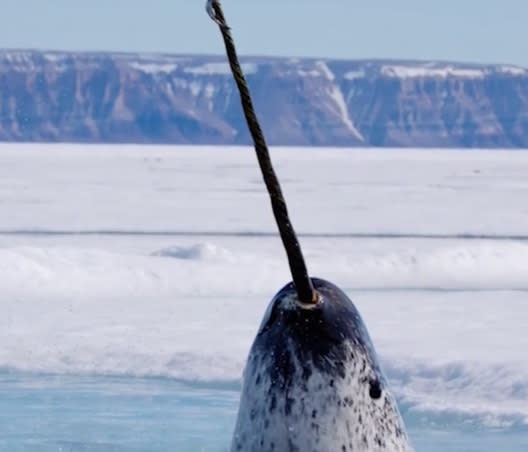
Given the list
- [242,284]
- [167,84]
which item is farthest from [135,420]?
[167,84]

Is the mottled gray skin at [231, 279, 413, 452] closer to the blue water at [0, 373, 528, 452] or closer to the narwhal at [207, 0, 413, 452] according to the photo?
the narwhal at [207, 0, 413, 452]

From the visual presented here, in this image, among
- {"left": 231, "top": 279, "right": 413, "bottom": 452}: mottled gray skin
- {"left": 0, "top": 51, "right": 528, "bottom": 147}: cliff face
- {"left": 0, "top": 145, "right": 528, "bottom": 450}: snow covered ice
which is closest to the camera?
{"left": 231, "top": 279, "right": 413, "bottom": 452}: mottled gray skin

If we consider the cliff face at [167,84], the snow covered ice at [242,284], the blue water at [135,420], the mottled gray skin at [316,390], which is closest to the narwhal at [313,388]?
the mottled gray skin at [316,390]

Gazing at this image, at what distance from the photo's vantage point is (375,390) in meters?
2.71

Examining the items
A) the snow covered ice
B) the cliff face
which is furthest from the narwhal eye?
the cliff face

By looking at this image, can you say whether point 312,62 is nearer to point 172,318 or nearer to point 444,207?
point 444,207

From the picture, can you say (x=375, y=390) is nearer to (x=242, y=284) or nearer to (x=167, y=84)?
(x=242, y=284)

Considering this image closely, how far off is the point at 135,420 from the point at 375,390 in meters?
3.56

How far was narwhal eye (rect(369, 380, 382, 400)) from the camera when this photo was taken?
8.87 ft

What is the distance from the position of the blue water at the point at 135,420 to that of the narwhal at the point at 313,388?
283 cm

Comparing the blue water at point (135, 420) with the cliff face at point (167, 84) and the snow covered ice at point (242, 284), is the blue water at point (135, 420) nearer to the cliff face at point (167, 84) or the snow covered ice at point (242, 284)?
the snow covered ice at point (242, 284)

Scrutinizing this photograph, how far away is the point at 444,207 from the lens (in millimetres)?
23047

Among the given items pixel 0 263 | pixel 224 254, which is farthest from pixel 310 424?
pixel 224 254

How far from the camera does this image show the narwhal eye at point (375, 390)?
8.87 ft
